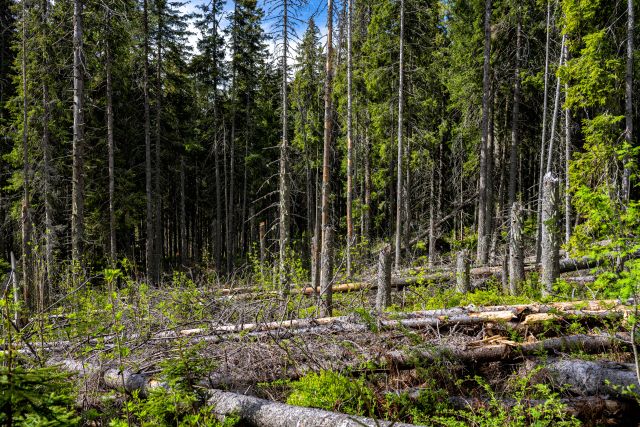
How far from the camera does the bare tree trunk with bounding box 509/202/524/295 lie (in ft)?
29.3

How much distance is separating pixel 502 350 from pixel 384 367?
1.53 m

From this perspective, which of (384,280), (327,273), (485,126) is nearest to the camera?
(327,273)

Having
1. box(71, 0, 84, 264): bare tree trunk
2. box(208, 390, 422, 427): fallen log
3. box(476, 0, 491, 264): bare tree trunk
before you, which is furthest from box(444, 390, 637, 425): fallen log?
box(476, 0, 491, 264): bare tree trunk

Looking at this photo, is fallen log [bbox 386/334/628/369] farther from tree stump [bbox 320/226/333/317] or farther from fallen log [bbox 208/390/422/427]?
tree stump [bbox 320/226/333/317]

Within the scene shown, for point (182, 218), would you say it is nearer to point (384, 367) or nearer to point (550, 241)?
point (550, 241)

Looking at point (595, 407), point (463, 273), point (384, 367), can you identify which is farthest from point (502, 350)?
point (463, 273)

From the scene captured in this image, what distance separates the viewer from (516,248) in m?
9.12

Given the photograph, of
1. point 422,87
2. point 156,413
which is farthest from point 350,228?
point 156,413

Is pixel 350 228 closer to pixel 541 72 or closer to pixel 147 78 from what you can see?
pixel 541 72

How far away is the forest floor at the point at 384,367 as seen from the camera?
4.11m

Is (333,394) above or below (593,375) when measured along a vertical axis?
below

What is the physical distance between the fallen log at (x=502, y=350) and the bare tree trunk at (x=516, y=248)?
12.8 feet

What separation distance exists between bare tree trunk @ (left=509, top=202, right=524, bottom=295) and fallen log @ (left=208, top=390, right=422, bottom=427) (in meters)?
6.57

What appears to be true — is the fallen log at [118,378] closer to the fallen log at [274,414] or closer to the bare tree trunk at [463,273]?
the fallen log at [274,414]
